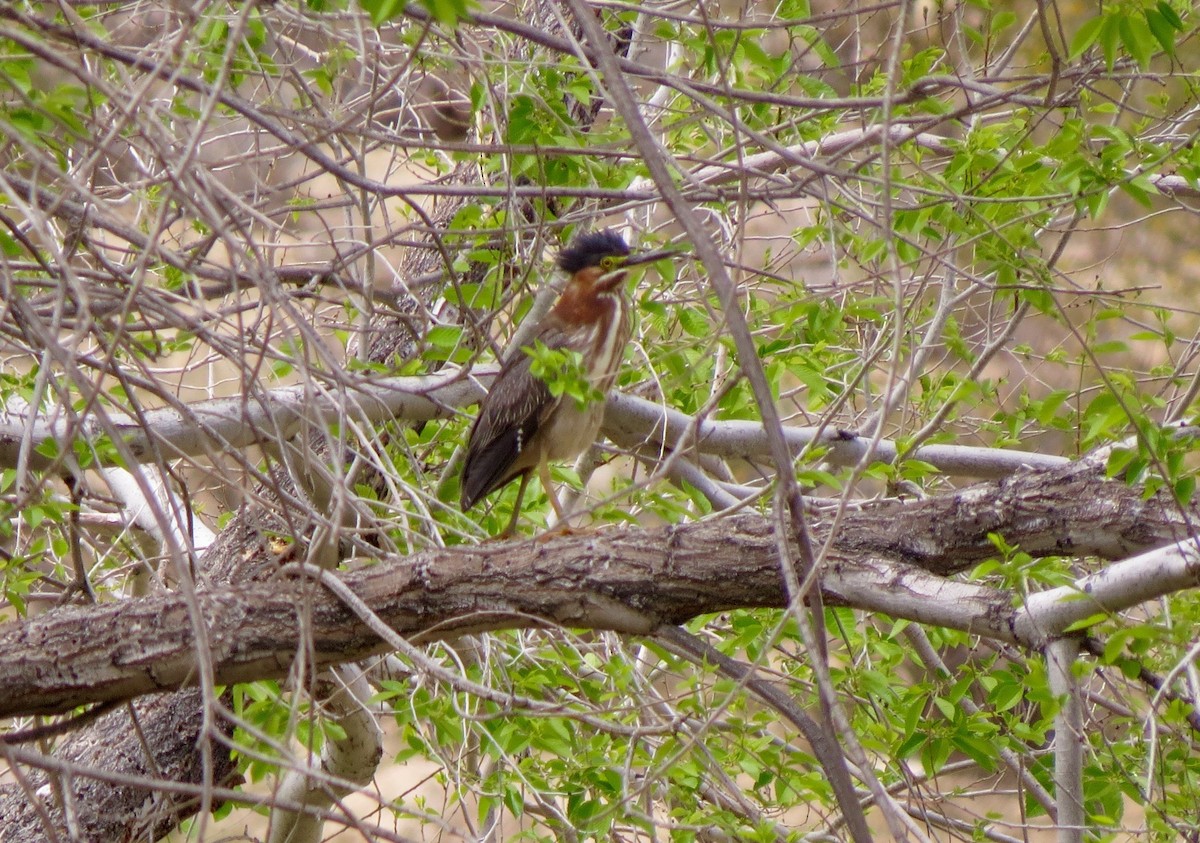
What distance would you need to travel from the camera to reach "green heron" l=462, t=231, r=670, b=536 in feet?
13.9

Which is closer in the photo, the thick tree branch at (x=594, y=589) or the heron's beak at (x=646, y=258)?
the thick tree branch at (x=594, y=589)

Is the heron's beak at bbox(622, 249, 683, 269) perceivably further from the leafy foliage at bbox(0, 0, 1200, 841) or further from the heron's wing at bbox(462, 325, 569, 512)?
the heron's wing at bbox(462, 325, 569, 512)

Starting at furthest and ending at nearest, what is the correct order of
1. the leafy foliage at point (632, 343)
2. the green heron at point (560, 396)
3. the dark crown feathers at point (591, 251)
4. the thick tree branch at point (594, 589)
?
the dark crown feathers at point (591, 251) < the green heron at point (560, 396) < the thick tree branch at point (594, 589) < the leafy foliage at point (632, 343)

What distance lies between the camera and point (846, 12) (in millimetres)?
2658

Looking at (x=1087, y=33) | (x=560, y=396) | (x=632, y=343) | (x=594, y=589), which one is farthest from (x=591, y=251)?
(x=1087, y=33)

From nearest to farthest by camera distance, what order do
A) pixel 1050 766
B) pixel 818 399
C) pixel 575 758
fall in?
pixel 575 758 < pixel 1050 766 < pixel 818 399

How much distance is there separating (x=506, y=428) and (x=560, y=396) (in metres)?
0.24

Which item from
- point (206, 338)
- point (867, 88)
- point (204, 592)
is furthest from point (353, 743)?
point (867, 88)

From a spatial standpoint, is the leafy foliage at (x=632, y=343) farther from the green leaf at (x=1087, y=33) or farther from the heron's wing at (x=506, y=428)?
the heron's wing at (x=506, y=428)

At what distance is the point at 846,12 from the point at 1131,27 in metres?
0.61

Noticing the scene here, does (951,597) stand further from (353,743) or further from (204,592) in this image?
(353,743)

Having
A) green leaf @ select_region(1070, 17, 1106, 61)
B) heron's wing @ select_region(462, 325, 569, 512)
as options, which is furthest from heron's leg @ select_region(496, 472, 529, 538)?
green leaf @ select_region(1070, 17, 1106, 61)

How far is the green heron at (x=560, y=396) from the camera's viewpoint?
4234mm

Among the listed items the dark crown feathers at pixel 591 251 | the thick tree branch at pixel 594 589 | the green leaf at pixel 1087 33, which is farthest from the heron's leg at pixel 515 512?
the green leaf at pixel 1087 33
